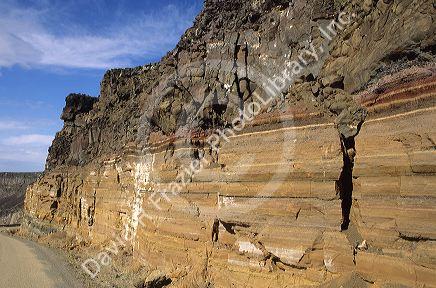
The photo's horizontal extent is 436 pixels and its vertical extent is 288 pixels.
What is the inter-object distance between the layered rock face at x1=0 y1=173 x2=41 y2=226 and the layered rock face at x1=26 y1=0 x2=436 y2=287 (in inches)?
2204

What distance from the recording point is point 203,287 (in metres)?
12.2

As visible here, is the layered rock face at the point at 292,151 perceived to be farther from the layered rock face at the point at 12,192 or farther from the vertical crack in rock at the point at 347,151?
the layered rock face at the point at 12,192

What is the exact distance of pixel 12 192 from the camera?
86500mm

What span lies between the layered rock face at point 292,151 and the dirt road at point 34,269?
3580 mm

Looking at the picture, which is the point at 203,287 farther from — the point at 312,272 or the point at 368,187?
the point at 368,187

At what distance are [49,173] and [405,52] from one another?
3647 centimetres

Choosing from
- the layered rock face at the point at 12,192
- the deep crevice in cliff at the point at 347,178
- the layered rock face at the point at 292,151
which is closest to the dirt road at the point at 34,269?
the layered rock face at the point at 292,151

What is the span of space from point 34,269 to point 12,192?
72.8m

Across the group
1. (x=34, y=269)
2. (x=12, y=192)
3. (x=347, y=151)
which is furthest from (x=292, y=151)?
(x=12, y=192)

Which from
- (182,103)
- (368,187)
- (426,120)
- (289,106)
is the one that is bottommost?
(368,187)

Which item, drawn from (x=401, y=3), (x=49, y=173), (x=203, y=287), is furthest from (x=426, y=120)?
(x=49, y=173)

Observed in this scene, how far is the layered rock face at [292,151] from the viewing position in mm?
8055

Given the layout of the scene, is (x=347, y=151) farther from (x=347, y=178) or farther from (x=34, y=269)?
(x=34, y=269)

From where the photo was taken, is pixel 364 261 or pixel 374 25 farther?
pixel 374 25
